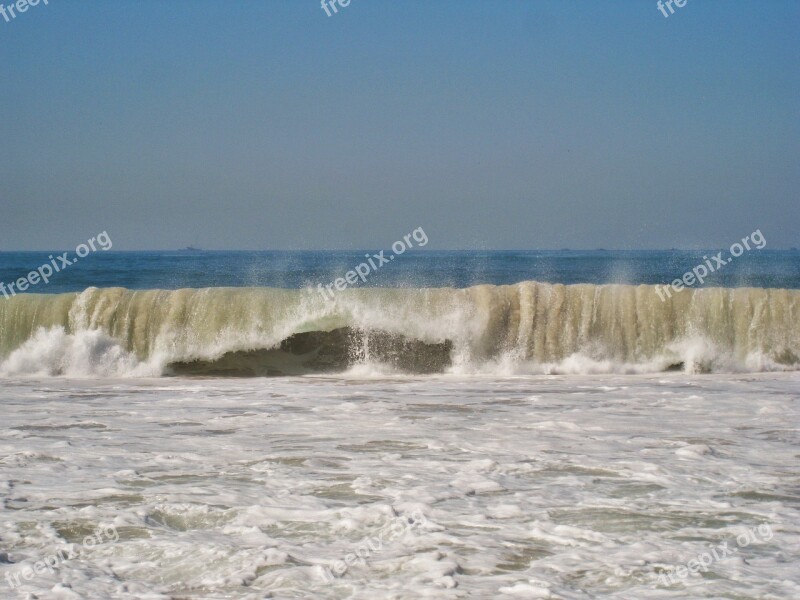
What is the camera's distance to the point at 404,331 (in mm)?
→ 16016

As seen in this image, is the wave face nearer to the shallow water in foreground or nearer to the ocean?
the ocean

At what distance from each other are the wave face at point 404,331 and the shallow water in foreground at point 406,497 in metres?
4.37

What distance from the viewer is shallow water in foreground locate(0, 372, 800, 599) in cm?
479

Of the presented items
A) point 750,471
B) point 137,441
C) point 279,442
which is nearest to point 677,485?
point 750,471

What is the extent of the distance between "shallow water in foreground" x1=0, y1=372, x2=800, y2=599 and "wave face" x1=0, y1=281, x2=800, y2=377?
172 inches

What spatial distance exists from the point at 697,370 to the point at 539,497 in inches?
377

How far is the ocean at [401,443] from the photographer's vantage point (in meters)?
4.95

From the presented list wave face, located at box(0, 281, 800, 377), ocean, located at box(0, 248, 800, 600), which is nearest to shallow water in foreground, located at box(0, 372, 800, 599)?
ocean, located at box(0, 248, 800, 600)

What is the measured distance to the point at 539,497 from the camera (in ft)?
20.7

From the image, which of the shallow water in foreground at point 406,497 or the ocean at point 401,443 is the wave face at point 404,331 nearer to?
the ocean at point 401,443

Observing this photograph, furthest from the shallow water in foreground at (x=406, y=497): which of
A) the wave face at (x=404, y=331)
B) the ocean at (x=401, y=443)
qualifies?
the wave face at (x=404, y=331)

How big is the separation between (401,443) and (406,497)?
1.99 metres

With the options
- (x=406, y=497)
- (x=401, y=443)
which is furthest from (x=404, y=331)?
(x=406, y=497)

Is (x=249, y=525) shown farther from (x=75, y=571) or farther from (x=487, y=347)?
(x=487, y=347)
